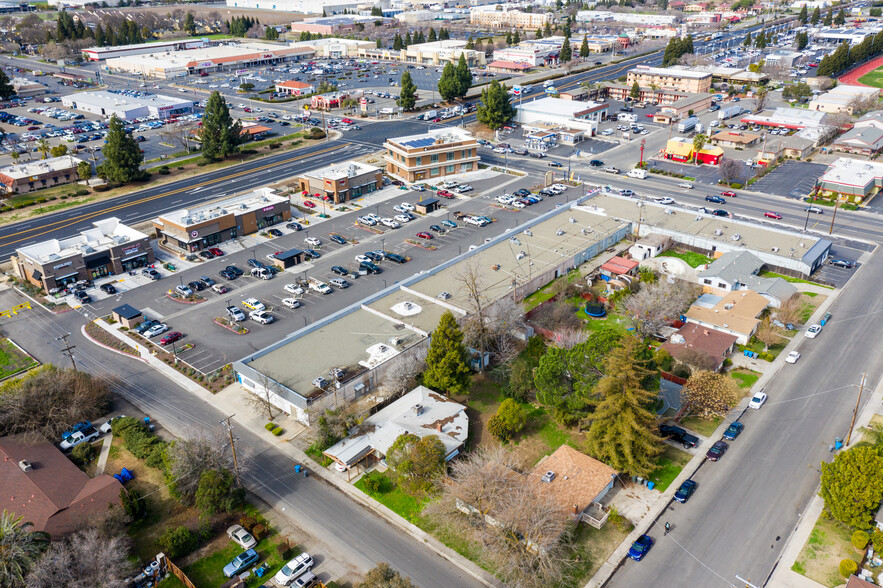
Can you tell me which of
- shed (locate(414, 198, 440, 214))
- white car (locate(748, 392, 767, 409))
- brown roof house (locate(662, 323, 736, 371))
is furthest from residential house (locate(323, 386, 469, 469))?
shed (locate(414, 198, 440, 214))

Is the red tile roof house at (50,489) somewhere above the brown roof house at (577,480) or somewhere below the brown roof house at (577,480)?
above

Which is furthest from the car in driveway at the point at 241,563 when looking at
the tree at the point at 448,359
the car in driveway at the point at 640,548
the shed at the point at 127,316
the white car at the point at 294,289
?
the white car at the point at 294,289

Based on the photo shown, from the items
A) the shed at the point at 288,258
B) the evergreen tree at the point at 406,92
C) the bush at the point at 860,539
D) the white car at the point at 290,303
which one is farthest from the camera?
the evergreen tree at the point at 406,92

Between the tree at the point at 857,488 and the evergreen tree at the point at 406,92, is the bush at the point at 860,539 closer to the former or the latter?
the tree at the point at 857,488

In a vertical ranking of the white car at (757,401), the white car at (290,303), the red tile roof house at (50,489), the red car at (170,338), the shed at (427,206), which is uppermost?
the shed at (427,206)

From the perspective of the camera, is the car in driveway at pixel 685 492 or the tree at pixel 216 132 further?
the tree at pixel 216 132

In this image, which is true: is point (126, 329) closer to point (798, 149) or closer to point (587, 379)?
point (587, 379)

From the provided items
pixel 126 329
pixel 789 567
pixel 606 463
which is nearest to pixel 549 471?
pixel 606 463
